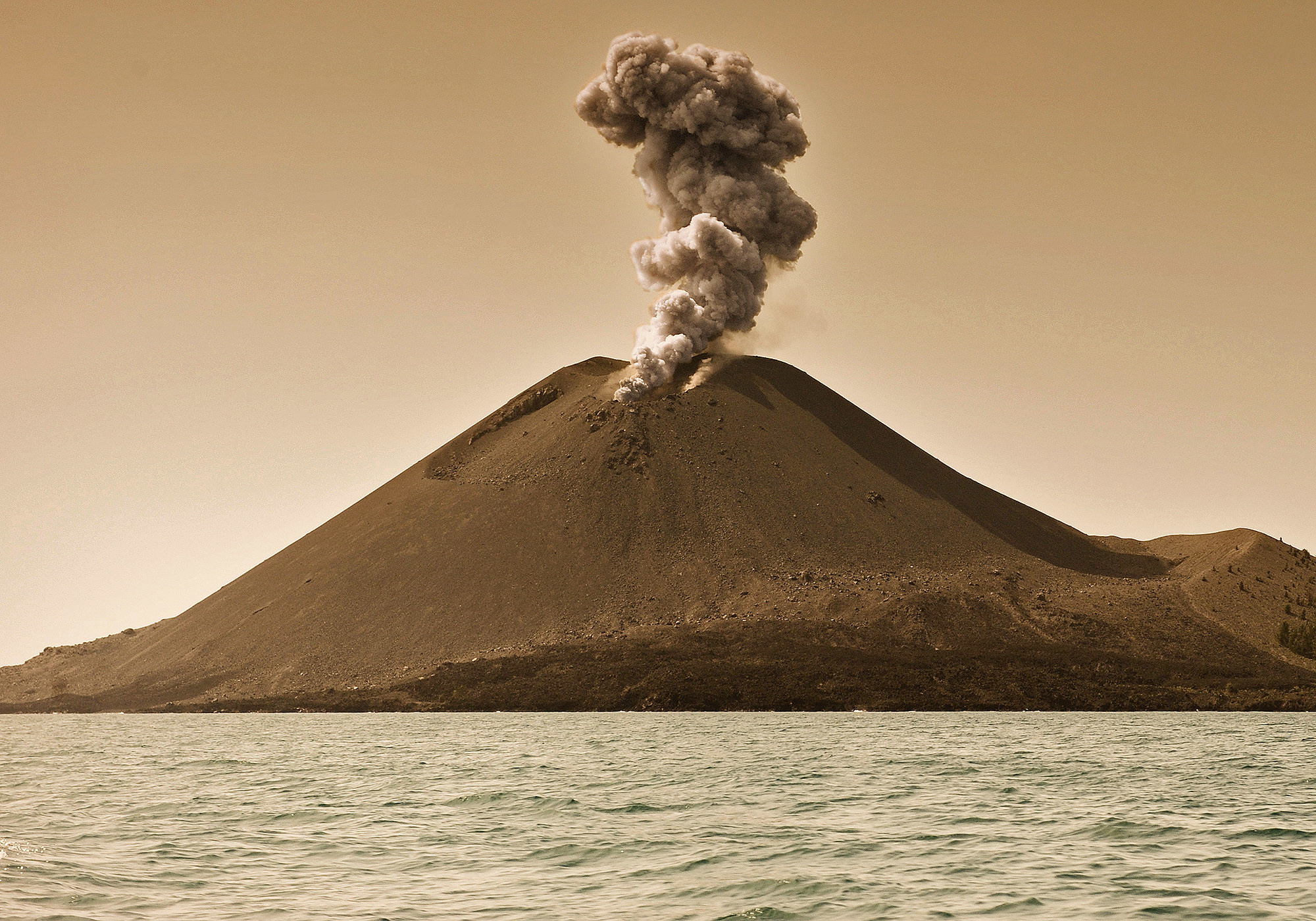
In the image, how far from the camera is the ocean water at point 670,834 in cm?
2486

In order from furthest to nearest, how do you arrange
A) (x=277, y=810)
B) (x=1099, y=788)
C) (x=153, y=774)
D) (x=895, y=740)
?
(x=895, y=740) < (x=153, y=774) < (x=1099, y=788) < (x=277, y=810)

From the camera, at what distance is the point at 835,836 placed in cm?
3481

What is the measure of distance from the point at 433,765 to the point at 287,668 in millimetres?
138565

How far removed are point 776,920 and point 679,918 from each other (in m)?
1.79

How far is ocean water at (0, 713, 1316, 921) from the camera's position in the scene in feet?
81.6

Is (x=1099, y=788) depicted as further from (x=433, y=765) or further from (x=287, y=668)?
(x=287, y=668)

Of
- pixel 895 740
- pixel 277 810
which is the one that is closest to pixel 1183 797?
pixel 277 810

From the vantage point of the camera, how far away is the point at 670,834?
117 feet

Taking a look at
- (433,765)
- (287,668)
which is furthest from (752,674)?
(433,765)

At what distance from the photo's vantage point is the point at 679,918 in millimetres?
23156

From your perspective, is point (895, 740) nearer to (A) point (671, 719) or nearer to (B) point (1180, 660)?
(A) point (671, 719)

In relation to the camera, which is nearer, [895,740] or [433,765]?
[433,765]

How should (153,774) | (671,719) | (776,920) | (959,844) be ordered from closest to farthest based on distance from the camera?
(776,920)
(959,844)
(153,774)
(671,719)

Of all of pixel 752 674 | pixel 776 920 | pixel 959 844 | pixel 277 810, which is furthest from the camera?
pixel 752 674
